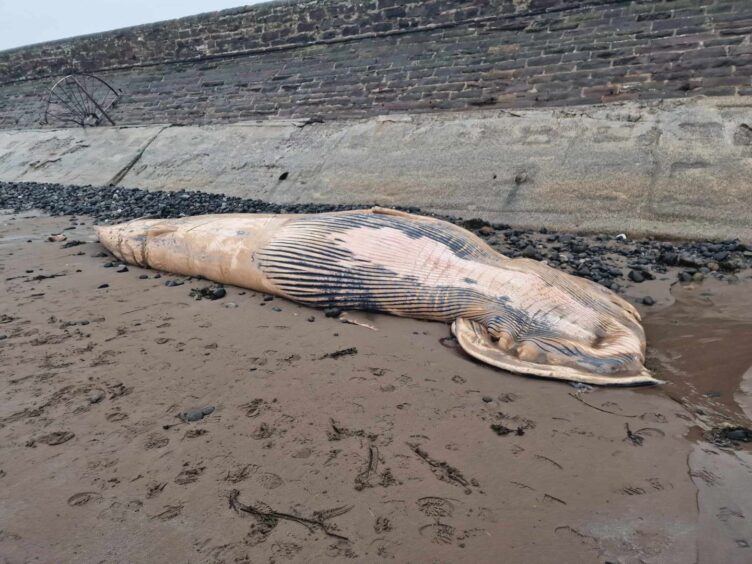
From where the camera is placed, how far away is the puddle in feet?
9.31

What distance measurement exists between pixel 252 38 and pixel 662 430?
13.2 m

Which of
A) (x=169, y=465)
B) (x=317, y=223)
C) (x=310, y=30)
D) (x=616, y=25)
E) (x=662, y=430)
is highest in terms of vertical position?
(x=310, y=30)

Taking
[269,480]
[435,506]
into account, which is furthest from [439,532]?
[269,480]

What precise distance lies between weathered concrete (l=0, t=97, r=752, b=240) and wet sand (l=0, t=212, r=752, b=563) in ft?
9.22

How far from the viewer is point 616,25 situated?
9055 mm

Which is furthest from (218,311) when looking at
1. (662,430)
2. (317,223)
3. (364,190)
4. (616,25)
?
(616,25)

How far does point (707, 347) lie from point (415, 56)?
891cm

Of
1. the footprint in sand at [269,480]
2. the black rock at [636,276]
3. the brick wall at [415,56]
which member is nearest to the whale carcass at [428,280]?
the black rock at [636,276]

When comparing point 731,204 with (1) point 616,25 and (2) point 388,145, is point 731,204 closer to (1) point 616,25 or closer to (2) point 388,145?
(1) point 616,25

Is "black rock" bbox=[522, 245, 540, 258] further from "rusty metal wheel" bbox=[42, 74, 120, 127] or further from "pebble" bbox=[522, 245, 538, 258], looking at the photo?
"rusty metal wheel" bbox=[42, 74, 120, 127]

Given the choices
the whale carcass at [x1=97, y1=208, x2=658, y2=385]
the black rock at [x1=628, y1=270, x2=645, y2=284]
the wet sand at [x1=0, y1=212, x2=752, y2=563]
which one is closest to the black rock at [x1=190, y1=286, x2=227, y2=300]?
the whale carcass at [x1=97, y1=208, x2=658, y2=385]

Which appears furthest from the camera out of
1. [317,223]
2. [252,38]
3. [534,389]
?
[252,38]

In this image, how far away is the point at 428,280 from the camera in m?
3.99

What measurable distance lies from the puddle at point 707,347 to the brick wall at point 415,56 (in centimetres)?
484
